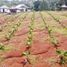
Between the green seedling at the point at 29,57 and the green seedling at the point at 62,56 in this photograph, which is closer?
the green seedling at the point at 62,56


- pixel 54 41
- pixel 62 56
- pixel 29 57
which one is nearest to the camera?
pixel 62 56

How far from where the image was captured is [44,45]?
48.9ft

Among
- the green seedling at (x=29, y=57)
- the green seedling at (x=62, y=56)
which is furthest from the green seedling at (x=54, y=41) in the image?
the green seedling at (x=29, y=57)

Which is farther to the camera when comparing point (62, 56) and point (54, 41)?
point (54, 41)

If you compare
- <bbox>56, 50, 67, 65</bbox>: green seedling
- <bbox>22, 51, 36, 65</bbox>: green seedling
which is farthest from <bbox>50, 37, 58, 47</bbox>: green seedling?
<bbox>22, 51, 36, 65</bbox>: green seedling

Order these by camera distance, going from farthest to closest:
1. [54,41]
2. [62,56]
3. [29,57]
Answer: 1. [54,41]
2. [29,57]
3. [62,56]

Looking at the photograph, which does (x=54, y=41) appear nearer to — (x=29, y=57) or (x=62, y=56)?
(x=29, y=57)

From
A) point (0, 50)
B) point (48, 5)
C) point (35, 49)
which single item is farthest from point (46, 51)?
point (48, 5)

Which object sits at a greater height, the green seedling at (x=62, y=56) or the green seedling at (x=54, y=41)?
the green seedling at (x=62, y=56)

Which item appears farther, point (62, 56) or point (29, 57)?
point (29, 57)

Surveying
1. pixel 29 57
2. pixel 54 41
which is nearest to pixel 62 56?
pixel 29 57

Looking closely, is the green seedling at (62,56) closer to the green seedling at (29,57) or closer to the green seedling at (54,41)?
the green seedling at (29,57)

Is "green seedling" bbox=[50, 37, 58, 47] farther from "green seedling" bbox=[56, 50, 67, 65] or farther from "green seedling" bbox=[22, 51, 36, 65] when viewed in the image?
"green seedling" bbox=[22, 51, 36, 65]

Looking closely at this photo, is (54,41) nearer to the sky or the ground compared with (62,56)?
nearer to the ground
